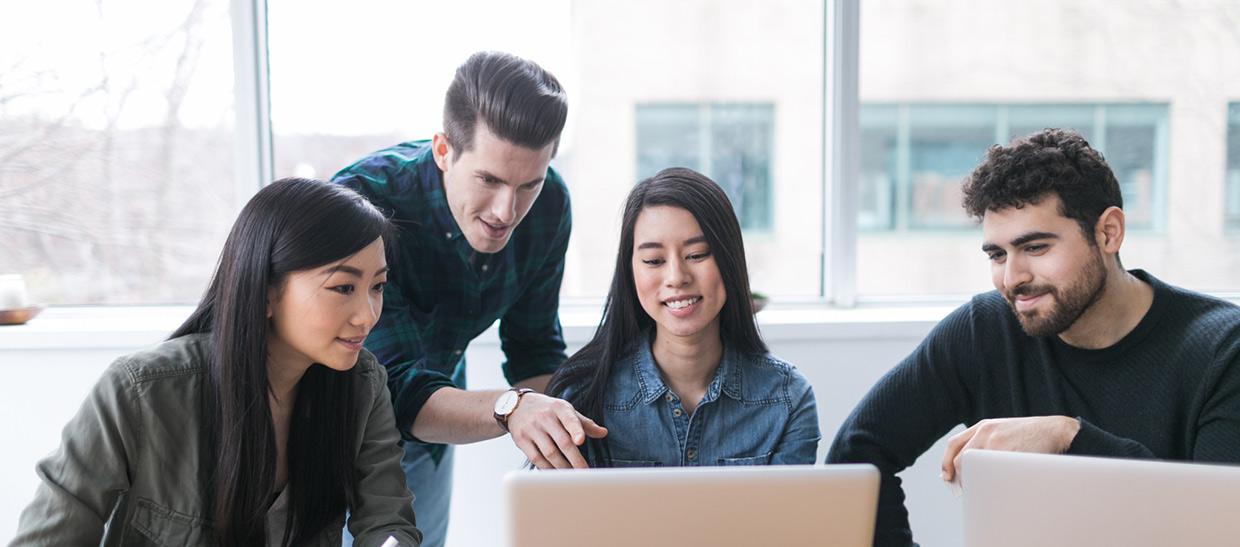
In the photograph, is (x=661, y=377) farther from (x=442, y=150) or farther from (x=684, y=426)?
(x=442, y=150)

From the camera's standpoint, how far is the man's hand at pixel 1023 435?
1.47m

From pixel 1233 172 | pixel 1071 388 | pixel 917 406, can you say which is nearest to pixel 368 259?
pixel 917 406

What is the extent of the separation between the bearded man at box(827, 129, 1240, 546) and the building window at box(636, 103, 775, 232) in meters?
1.16

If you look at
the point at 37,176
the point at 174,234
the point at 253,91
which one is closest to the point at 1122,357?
the point at 253,91

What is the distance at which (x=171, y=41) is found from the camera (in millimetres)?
2768

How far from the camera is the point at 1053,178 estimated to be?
65.5 inches

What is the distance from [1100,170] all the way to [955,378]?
0.44 meters

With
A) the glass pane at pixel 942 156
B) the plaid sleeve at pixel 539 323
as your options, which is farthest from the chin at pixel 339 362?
the glass pane at pixel 942 156

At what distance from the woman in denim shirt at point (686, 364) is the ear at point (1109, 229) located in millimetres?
560

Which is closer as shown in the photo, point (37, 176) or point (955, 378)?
point (955, 378)

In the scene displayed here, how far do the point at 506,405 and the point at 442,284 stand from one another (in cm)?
41

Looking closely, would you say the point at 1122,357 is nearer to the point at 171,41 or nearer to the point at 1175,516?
the point at 1175,516

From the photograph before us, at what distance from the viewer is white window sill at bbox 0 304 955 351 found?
97.9 inches

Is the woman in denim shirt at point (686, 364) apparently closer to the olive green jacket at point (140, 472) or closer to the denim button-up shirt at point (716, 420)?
the denim button-up shirt at point (716, 420)
